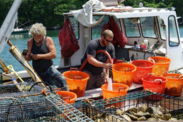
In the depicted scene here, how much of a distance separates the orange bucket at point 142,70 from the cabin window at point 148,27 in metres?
2.01

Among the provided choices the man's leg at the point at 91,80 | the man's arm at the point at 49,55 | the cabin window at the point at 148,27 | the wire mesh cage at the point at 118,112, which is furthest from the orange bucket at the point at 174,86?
the cabin window at the point at 148,27

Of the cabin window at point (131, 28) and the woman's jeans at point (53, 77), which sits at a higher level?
the cabin window at point (131, 28)

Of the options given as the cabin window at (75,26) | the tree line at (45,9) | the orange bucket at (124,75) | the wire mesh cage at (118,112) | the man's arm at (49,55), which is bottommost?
the wire mesh cage at (118,112)

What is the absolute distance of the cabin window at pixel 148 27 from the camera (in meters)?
7.94

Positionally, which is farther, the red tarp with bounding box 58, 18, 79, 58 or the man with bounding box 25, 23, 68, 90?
the red tarp with bounding box 58, 18, 79, 58

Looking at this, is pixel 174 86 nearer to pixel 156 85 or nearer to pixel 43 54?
pixel 156 85

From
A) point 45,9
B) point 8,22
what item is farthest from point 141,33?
point 45,9

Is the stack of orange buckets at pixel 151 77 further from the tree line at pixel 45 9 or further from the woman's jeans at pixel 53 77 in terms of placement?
the tree line at pixel 45 9

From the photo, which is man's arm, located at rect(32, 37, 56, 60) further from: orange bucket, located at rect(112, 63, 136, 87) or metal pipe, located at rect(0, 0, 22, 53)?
orange bucket, located at rect(112, 63, 136, 87)

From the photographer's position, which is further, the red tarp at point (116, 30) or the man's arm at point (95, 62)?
the red tarp at point (116, 30)

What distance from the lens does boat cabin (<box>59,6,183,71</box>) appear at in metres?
6.63

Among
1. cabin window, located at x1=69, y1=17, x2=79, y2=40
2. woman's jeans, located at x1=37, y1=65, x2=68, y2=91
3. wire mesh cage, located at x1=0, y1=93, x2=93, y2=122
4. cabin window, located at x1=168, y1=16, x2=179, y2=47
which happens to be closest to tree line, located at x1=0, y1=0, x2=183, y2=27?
cabin window, located at x1=69, y1=17, x2=79, y2=40

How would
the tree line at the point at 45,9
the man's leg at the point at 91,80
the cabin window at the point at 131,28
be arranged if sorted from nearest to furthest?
the man's leg at the point at 91,80, the cabin window at the point at 131,28, the tree line at the point at 45,9

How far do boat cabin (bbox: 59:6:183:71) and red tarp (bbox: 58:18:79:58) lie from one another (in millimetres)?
205
